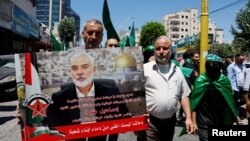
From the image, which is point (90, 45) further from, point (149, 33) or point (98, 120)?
point (149, 33)

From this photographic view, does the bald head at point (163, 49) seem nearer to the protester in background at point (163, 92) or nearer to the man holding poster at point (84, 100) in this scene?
the protester in background at point (163, 92)

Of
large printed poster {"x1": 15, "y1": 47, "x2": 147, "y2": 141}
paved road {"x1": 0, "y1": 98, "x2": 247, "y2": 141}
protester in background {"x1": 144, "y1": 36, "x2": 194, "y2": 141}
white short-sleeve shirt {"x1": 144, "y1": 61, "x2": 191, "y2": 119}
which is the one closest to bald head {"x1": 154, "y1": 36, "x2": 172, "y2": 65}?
protester in background {"x1": 144, "y1": 36, "x2": 194, "y2": 141}

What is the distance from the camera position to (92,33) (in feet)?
11.9

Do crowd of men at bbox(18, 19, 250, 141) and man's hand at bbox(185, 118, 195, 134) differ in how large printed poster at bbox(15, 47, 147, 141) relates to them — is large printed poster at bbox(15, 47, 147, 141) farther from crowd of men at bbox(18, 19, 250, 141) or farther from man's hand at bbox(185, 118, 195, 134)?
man's hand at bbox(185, 118, 195, 134)

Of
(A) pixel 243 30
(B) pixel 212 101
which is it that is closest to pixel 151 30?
(A) pixel 243 30

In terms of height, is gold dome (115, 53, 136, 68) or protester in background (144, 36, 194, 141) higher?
gold dome (115, 53, 136, 68)

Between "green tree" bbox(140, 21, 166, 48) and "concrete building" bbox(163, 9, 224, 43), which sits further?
"concrete building" bbox(163, 9, 224, 43)

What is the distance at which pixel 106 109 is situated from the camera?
3.46m

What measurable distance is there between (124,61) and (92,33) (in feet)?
1.24

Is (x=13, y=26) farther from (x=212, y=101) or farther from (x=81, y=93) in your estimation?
(x=81, y=93)

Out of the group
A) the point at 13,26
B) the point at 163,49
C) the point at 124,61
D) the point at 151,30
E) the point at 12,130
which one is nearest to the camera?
the point at 124,61

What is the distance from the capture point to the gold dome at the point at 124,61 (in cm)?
349

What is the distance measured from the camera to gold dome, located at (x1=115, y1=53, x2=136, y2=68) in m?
3.49

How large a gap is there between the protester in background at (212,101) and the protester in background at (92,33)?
63.2 inches
